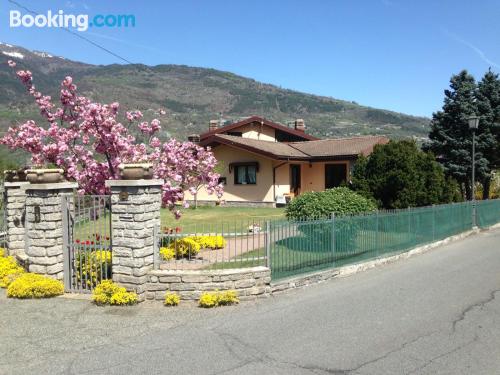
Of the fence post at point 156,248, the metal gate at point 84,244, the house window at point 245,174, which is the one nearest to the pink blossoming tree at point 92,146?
the metal gate at point 84,244

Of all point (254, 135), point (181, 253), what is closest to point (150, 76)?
point (254, 135)

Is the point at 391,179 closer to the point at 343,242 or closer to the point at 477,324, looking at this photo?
the point at 343,242

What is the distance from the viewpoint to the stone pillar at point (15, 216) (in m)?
11.1

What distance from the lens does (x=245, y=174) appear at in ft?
92.8

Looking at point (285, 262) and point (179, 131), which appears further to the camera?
point (179, 131)

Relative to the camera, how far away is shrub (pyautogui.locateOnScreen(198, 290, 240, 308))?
7848mm

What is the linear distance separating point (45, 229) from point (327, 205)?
6721 millimetres

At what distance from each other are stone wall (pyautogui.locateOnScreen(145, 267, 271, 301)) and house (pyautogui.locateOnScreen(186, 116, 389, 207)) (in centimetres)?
→ 1781

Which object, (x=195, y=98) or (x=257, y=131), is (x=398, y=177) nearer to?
(x=257, y=131)

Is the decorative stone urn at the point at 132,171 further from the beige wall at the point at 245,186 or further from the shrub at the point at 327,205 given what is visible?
the beige wall at the point at 245,186

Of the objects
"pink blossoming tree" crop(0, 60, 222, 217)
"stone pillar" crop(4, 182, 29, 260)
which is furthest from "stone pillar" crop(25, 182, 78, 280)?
"stone pillar" crop(4, 182, 29, 260)

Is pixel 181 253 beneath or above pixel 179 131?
beneath

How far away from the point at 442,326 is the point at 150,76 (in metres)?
141

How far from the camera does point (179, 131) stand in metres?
66.4
